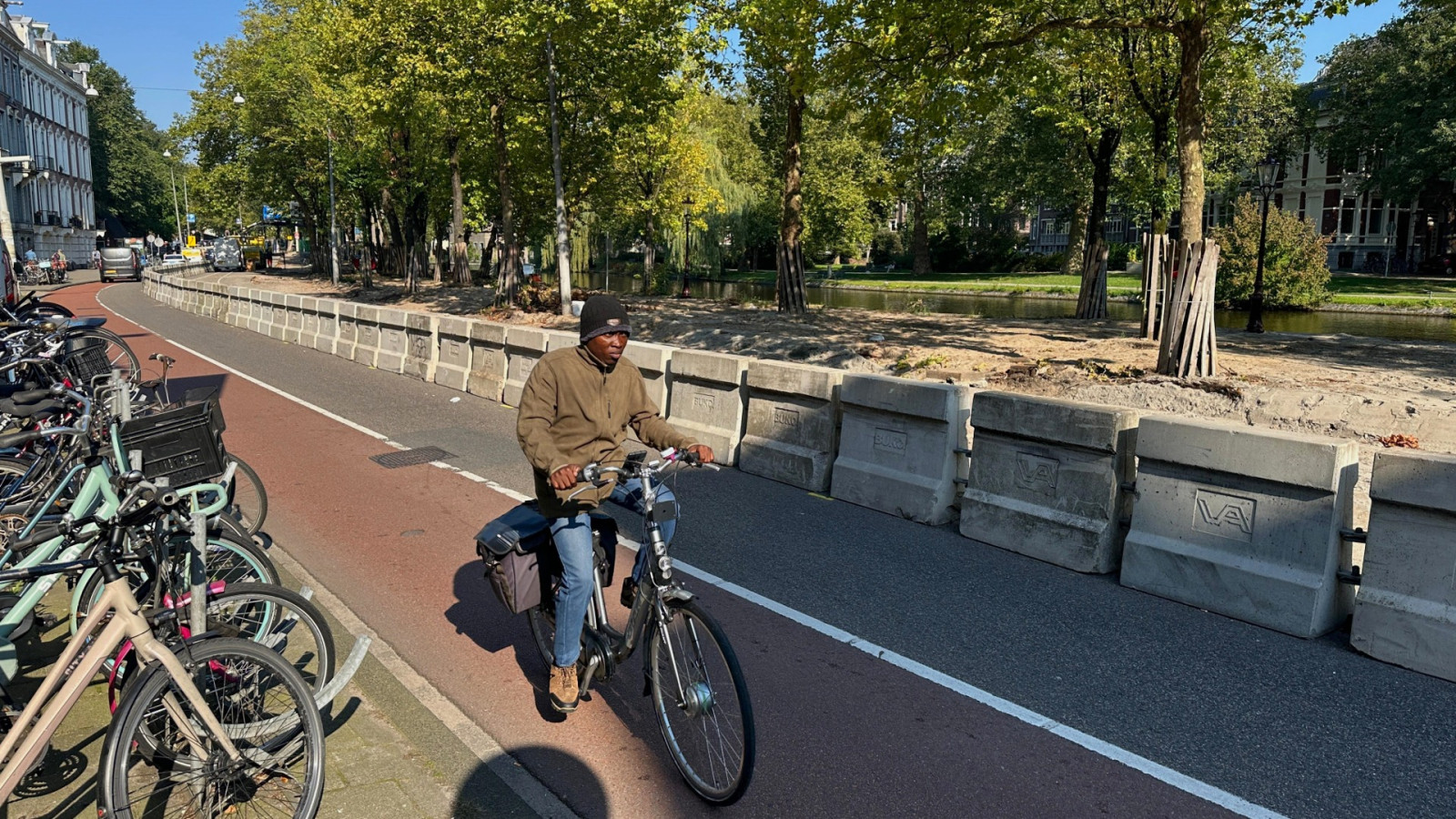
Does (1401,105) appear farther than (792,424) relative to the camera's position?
Yes

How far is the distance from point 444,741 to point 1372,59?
57153 mm

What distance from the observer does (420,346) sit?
1673cm

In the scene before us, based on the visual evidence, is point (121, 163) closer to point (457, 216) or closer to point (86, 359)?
point (457, 216)

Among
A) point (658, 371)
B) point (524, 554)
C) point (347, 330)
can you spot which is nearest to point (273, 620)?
point (524, 554)

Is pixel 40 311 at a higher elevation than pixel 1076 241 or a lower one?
lower

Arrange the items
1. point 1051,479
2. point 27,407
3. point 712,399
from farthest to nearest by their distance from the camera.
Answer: point 712,399, point 1051,479, point 27,407

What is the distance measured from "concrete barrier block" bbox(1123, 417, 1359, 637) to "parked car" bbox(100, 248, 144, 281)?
64.7 meters

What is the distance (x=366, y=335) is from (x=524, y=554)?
16.2m

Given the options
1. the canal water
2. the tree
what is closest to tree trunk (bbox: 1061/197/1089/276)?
the canal water

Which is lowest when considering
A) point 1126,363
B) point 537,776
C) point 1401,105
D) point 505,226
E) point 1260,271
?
point 537,776

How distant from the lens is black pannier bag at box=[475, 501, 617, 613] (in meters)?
4.20

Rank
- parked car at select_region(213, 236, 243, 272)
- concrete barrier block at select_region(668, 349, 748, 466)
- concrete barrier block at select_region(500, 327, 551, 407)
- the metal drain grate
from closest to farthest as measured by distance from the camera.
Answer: concrete barrier block at select_region(668, 349, 748, 466), the metal drain grate, concrete barrier block at select_region(500, 327, 551, 407), parked car at select_region(213, 236, 243, 272)

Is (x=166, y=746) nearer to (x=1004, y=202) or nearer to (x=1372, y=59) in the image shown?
(x=1004, y=202)

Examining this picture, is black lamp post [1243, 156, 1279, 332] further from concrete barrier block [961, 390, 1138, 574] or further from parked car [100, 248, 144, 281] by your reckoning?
parked car [100, 248, 144, 281]
